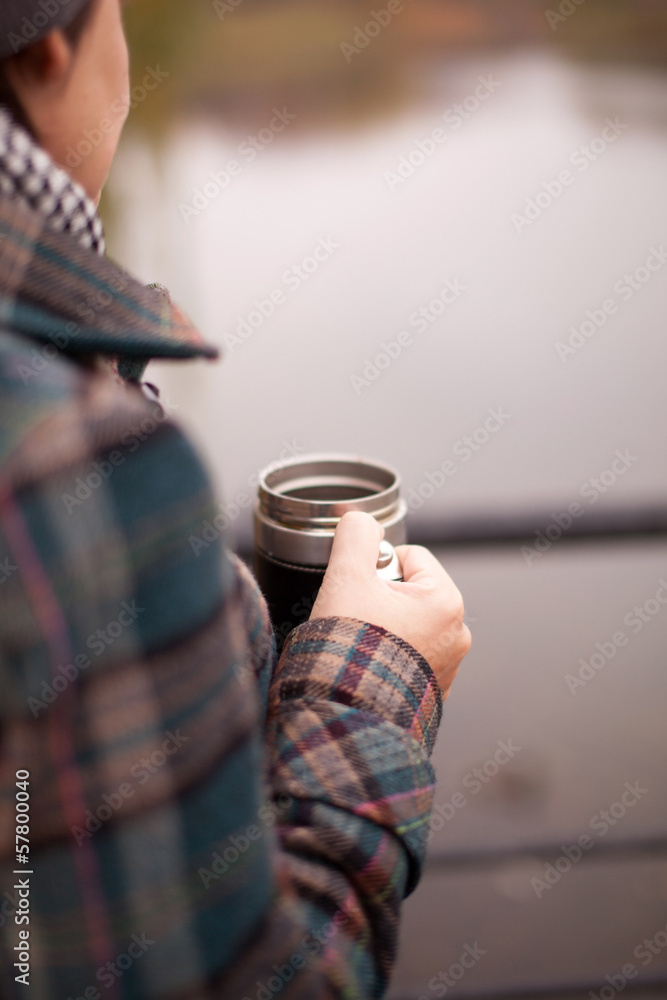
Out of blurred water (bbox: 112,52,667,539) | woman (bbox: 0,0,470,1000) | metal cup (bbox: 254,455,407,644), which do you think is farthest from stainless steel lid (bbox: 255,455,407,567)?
blurred water (bbox: 112,52,667,539)

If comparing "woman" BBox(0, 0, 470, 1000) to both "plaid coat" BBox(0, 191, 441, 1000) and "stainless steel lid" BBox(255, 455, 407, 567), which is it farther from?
"stainless steel lid" BBox(255, 455, 407, 567)

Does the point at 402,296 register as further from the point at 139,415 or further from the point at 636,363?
the point at 139,415

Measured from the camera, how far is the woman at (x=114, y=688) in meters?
0.44

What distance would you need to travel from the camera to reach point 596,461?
3.26 m

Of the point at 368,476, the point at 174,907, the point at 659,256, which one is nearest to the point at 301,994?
the point at 174,907

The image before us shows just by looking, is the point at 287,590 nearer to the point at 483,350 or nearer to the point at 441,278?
the point at 483,350

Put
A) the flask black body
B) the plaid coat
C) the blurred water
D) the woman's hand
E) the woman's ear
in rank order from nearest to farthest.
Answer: the plaid coat → the woman's ear → the woman's hand → the flask black body → the blurred water

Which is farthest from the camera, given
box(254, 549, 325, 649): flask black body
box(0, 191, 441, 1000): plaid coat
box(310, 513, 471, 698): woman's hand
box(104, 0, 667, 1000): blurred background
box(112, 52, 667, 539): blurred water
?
box(112, 52, 667, 539): blurred water

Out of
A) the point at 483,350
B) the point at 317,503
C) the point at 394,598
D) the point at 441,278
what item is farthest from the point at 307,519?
the point at 441,278

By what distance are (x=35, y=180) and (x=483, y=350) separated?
403 cm

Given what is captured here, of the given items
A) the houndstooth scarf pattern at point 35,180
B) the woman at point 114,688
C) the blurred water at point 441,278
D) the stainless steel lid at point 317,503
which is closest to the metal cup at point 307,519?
the stainless steel lid at point 317,503

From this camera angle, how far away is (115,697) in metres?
0.46

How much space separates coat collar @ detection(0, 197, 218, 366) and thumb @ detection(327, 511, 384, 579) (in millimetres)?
287

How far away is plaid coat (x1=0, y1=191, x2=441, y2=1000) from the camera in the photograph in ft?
1.42
